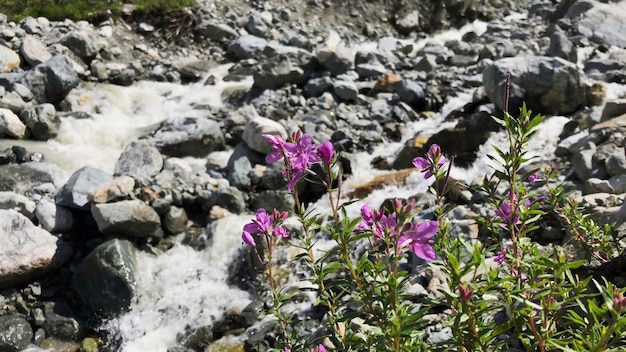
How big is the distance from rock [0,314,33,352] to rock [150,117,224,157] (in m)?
3.32

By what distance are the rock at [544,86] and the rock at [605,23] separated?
408cm

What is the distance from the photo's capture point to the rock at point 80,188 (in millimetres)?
6613

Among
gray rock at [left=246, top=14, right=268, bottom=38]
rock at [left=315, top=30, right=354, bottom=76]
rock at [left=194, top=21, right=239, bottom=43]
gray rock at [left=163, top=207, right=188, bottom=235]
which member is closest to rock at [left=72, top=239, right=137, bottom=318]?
gray rock at [left=163, top=207, right=188, bottom=235]

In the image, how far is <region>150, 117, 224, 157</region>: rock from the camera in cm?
829

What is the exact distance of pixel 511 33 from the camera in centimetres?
1291

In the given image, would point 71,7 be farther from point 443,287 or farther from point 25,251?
point 443,287

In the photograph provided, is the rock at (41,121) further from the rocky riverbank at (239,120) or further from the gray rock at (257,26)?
the gray rock at (257,26)

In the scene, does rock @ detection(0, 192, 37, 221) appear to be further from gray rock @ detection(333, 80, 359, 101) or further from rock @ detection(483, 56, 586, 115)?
rock @ detection(483, 56, 586, 115)

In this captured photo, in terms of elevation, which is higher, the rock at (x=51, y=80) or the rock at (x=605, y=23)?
the rock at (x=605, y=23)

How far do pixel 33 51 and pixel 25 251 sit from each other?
5.69 metres

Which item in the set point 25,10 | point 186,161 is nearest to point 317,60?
point 186,161

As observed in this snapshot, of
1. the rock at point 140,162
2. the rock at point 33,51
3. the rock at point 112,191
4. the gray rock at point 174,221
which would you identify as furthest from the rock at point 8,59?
the gray rock at point 174,221

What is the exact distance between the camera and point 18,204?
654 cm

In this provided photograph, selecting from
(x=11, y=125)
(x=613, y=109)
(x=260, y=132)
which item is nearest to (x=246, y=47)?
(x=260, y=132)
